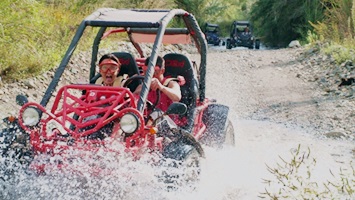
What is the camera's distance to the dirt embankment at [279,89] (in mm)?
8414

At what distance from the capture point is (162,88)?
17.2ft

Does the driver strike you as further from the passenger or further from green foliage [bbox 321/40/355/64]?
green foliage [bbox 321/40/355/64]

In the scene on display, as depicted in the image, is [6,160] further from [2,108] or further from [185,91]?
[2,108]

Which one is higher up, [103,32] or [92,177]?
[103,32]

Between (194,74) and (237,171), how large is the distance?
3.18 feet

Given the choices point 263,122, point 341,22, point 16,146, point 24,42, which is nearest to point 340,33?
point 341,22

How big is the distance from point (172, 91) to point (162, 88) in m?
0.16

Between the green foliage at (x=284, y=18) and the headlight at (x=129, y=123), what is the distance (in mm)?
20272

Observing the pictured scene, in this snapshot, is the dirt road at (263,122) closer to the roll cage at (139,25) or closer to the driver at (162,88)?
the driver at (162,88)

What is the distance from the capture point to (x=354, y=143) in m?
7.28

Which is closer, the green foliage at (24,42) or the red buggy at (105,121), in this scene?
the red buggy at (105,121)

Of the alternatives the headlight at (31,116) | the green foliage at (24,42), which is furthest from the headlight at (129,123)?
the green foliage at (24,42)

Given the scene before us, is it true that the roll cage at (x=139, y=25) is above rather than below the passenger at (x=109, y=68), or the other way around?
above

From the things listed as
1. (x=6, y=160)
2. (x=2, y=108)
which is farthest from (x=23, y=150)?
(x=2, y=108)
